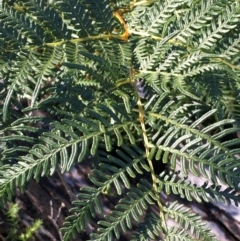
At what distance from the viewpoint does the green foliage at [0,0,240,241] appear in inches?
34.5

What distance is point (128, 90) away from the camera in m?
1.01

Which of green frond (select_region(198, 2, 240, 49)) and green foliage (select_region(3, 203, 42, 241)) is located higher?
green foliage (select_region(3, 203, 42, 241))

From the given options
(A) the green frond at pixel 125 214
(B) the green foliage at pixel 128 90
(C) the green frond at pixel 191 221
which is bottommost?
(C) the green frond at pixel 191 221

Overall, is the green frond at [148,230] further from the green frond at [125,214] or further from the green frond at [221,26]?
the green frond at [221,26]

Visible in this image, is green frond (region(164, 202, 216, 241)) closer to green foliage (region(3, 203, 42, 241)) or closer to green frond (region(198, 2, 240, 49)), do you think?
green frond (region(198, 2, 240, 49))

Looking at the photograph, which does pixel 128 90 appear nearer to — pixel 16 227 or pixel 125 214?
pixel 125 214

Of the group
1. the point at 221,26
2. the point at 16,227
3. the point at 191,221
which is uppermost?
the point at 16,227

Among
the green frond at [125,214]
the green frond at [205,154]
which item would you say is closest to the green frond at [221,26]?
the green frond at [205,154]

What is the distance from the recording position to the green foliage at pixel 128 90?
875 millimetres

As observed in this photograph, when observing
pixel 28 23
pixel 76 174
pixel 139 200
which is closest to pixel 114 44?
pixel 28 23

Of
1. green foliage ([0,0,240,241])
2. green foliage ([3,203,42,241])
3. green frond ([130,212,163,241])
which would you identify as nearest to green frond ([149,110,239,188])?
green foliage ([0,0,240,241])

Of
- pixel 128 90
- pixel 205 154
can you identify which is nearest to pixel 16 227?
pixel 128 90

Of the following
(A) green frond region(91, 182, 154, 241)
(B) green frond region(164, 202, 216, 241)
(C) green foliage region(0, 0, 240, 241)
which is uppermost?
(C) green foliage region(0, 0, 240, 241)

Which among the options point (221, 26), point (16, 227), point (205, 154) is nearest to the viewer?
point (205, 154)
